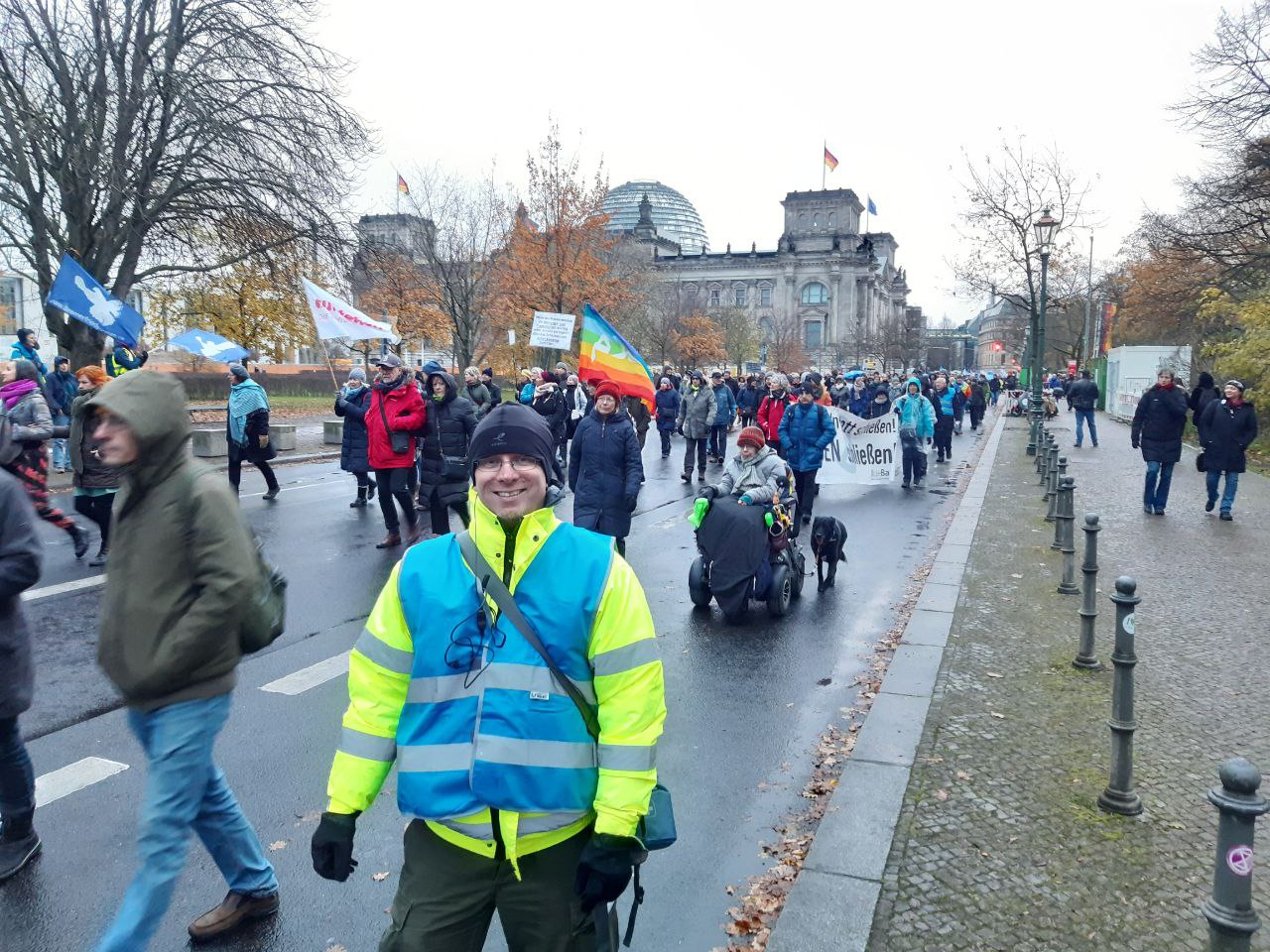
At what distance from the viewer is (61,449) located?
16703 millimetres

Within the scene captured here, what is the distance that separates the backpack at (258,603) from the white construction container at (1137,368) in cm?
3296

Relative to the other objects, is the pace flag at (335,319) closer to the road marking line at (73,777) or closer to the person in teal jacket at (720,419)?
the person in teal jacket at (720,419)

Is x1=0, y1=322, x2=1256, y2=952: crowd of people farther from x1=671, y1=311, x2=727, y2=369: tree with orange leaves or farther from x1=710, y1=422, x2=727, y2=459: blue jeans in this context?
x1=671, y1=311, x2=727, y2=369: tree with orange leaves

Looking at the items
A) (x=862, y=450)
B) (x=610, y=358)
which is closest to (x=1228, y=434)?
(x=862, y=450)

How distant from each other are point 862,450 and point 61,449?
14.0 m

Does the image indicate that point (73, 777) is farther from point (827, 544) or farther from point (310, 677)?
point (827, 544)

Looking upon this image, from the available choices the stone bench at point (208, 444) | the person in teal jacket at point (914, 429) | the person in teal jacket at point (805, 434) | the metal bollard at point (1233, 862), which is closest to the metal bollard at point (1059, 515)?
the person in teal jacket at point (805, 434)

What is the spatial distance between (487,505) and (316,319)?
1565 cm

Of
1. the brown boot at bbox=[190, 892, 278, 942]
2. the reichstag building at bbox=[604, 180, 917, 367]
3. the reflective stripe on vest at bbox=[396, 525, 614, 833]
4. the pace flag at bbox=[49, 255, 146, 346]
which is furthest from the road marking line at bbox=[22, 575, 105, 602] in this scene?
the reichstag building at bbox=[604, 180, 917, 367]

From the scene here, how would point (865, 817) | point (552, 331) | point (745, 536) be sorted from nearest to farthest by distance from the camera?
point (865, 817) < point (745, 536) < point (552, 331)

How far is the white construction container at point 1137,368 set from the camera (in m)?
31.5

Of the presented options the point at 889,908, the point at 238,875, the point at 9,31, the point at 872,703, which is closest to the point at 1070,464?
the point at 872,703

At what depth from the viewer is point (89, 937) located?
3.57 meters

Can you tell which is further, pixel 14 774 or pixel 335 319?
pixel 335 319
